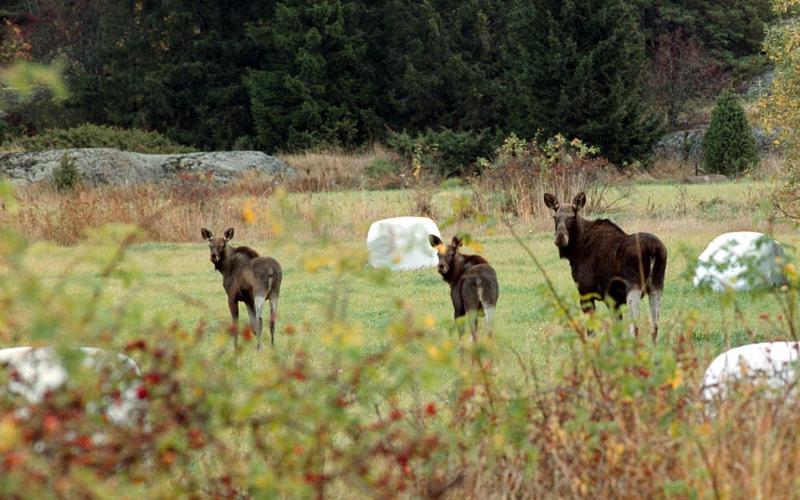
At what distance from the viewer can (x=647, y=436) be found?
5340mm

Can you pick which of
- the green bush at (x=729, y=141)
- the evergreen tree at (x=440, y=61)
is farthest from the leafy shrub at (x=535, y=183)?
the evergreen tree at (x=440, y=61)

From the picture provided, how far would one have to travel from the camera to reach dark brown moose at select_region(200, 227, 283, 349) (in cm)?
1085

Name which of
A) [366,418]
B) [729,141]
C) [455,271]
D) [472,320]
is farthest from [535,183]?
[472,320]

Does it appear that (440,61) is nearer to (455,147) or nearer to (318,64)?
(318,64)

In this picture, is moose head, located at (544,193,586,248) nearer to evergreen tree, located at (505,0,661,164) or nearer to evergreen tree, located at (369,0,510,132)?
evergreen tree, located at (505,0,661,164)

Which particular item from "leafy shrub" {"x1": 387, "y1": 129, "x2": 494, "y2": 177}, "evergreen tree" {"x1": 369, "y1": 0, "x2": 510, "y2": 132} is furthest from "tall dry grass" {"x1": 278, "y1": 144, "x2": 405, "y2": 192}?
"evergreen tree" {"x1": 369, "y1": 0, "x2": 510, "y2": 132}

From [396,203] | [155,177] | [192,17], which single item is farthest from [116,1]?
[396,203]

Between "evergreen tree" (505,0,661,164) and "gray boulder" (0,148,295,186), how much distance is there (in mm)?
9545

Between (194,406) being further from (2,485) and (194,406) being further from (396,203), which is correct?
(396,203)

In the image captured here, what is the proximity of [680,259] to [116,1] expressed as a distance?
A: 3849 cm

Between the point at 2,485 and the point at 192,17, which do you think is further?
the point at 192,17

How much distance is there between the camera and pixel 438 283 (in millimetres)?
15484

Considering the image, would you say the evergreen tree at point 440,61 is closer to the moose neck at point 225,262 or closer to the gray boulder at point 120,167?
the gray boulder at point 120,167

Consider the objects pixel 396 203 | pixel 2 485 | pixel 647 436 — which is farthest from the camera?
pixel 396 203
